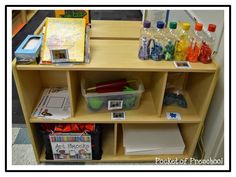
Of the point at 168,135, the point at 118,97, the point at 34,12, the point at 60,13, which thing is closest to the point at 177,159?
the point at 168,135

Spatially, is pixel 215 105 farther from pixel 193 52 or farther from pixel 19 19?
pixel 19 19

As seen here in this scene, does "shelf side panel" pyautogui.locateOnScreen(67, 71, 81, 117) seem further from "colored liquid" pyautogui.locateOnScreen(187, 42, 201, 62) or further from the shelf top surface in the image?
"colored liquid" pyautogui.locateOnScreen(187, 42, 201, 62)

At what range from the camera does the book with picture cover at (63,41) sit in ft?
3.47

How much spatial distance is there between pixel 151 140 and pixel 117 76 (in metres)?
0.46

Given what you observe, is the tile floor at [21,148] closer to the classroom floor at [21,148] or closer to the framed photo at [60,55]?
the classroom floor at [21,148]

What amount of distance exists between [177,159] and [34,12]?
134 inches

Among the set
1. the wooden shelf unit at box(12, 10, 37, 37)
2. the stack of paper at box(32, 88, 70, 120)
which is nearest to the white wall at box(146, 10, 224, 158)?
the stack of paper at box(32, 88, 70, 120)

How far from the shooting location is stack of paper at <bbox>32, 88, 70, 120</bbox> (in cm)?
129

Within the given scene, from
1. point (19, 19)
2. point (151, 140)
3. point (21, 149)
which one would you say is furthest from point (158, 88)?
point (19, 19)

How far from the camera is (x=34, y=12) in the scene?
12.7 feet

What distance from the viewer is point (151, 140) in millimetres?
1478

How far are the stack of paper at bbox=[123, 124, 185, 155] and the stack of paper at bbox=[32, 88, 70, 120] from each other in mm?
420

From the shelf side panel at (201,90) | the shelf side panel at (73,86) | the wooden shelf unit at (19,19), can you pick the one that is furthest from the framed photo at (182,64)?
the wooden shelf unit at (19,19)

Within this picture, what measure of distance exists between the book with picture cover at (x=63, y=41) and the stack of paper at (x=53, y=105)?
355 millimetres
